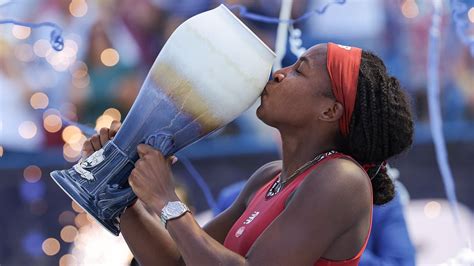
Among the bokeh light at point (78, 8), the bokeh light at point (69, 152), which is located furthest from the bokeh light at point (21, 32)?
the bokeh light at point (69, 152)

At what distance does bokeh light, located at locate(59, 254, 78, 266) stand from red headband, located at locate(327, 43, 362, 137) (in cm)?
186

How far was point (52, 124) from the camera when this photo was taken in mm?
3090

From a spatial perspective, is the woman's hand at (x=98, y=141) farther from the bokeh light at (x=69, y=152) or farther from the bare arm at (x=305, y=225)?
the bokeh light at (x=69, y=152)

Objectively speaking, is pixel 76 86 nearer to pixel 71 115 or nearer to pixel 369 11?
pixel 71 115

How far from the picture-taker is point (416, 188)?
317 centimetres

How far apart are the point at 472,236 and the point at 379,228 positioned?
2.11 feet

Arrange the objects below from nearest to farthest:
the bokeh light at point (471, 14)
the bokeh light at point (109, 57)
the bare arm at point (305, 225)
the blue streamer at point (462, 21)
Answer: the bare arm at point (305, 225) < the blue streamer at point (462, 21) < the bokeh light at point (471, 14) < the bokeh light at point (109, 57)

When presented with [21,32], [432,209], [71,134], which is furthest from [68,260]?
[432,209]

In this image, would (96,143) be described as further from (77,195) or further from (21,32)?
(21,32)

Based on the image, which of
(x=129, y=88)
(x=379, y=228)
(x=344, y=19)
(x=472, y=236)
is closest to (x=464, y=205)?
(x=472, y=236)

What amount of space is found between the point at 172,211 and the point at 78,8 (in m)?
1.62

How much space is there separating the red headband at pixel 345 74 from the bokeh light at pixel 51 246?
184cm

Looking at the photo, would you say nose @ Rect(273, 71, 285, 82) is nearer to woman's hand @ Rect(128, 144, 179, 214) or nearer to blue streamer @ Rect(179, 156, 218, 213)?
woman's hand @ Rect(128, 144, 179, 214)

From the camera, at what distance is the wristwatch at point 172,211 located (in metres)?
1.54
